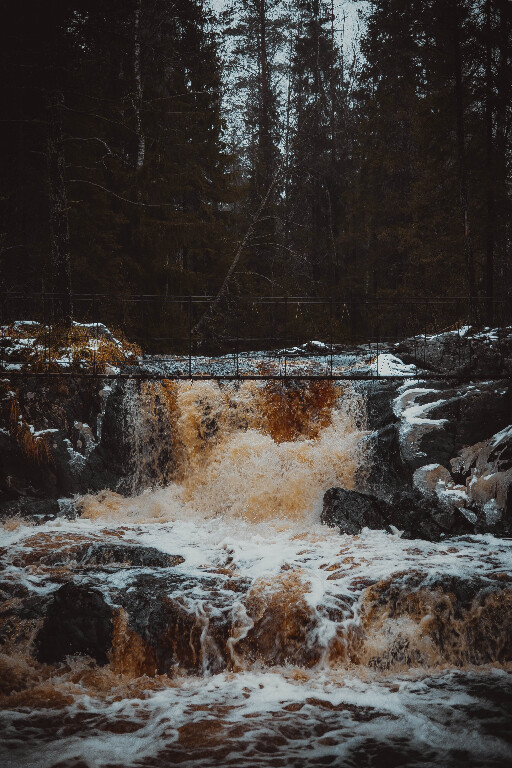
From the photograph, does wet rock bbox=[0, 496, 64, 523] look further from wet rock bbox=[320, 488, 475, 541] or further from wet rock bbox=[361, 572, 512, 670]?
wet rock bbox=[361, 572, 512, 670]

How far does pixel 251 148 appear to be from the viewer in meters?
22.5

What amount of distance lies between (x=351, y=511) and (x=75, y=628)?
4.09 meters

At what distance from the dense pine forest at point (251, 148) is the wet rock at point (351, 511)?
6.58m

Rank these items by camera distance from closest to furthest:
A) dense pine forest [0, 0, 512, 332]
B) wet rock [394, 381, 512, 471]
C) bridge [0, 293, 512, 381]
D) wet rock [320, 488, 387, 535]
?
1. wet rock [320, 488, 387, 535]
2. wet rock [394, 381, 512, 471]
3. bridge [0, 293, 512, 381]
4. dense pine forest [0, 0, 512, 332]

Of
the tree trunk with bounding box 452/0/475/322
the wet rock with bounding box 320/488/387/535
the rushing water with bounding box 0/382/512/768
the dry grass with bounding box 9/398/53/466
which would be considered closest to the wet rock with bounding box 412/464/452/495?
the wet rock with bounding box 320/488/387/535

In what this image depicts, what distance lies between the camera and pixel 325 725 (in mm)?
4480

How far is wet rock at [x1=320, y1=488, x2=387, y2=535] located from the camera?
26.0 feet

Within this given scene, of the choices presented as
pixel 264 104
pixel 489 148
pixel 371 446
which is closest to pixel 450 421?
pixel 371 446

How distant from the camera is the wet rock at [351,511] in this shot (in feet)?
26.0

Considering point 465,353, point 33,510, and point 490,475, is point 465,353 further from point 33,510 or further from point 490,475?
point 33,510

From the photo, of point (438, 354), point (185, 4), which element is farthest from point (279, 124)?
point (438, 354)

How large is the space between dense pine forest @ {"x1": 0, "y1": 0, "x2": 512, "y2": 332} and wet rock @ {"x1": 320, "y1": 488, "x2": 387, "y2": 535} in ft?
21.6

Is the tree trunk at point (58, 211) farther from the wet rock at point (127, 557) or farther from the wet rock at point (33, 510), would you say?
the wet rock at point (127, 557)

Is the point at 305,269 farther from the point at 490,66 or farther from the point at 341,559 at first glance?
the point at 341,559
